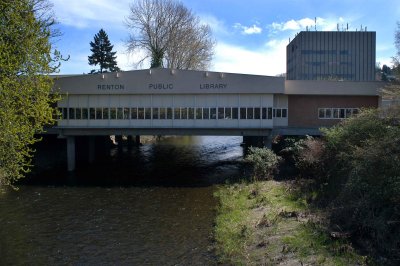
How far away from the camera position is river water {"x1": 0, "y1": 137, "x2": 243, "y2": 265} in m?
14.8

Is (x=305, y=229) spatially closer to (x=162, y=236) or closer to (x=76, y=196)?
(x=162, y=236)

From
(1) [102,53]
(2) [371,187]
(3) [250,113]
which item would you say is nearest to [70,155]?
(3) [250,113]

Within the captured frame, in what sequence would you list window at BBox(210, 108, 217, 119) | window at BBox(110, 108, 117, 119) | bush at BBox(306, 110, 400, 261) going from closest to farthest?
1. bush at BBox(306, 110, 400, 261)
2. window at BBox(210, 108, 217, 119)
3. window at BBox(110, 108, 117, 119)

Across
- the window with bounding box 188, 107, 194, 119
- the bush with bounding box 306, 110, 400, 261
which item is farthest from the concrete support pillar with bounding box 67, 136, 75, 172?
the bush with bounding box 306, 110, 400, 261

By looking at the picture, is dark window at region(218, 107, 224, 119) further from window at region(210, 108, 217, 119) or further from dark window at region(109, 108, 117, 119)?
dark window at region(109, 108, 117, 119)

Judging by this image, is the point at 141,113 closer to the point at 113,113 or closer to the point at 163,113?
the point at 163,113

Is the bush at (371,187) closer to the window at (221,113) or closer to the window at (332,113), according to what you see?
the window at (221,113)

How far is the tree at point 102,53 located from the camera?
7950 centimetres

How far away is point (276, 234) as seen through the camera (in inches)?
589

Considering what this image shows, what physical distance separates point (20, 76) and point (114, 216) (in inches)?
345

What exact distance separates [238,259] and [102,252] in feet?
16.9

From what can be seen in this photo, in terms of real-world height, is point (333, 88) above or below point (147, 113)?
above

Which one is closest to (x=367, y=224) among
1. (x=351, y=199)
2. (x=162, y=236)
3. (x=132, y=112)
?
(x=351, y=199)

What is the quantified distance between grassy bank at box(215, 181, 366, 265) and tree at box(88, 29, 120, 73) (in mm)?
62613
